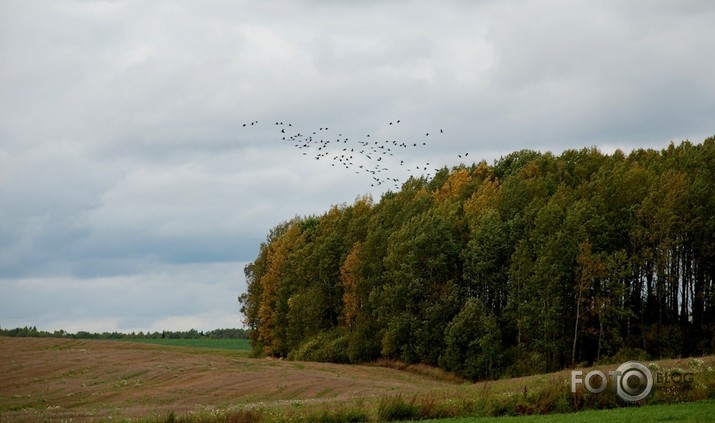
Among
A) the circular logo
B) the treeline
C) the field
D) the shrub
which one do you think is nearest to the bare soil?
the field

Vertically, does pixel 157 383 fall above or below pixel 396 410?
below

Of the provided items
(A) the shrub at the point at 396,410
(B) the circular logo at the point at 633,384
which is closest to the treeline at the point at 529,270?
(B) the circular logo at the point at 633,384

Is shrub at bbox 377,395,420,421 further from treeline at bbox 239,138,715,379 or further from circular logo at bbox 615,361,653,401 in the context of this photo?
treeline at bbox 239,138,715,379

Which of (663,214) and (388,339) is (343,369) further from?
(663,214)

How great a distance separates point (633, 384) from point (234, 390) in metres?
30.1

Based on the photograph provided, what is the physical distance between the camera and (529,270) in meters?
84.1

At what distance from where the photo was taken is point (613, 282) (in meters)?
79.6

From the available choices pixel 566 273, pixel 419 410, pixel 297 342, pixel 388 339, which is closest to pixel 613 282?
pixel 566 273

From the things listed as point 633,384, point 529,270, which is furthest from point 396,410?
point 529,270

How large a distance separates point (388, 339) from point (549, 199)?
23.5 m

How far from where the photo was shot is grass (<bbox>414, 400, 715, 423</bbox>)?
123ft

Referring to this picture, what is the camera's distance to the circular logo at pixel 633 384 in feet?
141

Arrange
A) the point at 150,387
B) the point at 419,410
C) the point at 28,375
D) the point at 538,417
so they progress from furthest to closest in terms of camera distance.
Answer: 1. the point at 28,375
2. the point at 150,387
3. the point at 419,410
4. the point at 538,417

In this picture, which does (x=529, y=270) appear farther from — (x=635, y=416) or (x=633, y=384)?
(x=635, y=416)
